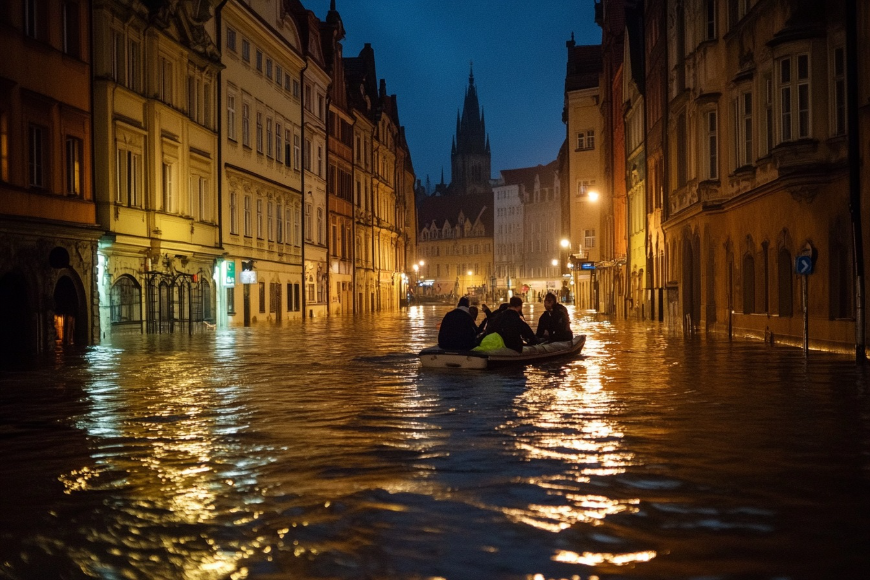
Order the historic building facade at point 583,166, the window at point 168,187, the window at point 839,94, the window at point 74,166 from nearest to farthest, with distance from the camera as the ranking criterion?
the window at point 839,94
the window at point 74,166
the window at point 168,187
the historic building facade at point 583,166

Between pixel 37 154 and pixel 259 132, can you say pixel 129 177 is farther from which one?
pixel 259 132

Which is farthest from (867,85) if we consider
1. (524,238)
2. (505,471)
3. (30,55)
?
(524,238)

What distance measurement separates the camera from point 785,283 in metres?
27.8

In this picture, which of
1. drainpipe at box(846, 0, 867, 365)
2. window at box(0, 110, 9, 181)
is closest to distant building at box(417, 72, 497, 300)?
window at box(0, 110, 9, 181)

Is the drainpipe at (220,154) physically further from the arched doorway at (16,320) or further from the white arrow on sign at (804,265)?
the white arrow on sign at (804,265)

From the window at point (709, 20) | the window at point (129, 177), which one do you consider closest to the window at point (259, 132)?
the window at point (129, 177)

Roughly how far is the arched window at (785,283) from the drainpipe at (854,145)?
6.40 metres

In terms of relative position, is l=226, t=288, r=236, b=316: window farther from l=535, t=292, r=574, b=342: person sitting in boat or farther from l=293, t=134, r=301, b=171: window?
l=535, t=292, r=574, b=342: person sitting in boat

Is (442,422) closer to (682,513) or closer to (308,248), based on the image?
(682,513)

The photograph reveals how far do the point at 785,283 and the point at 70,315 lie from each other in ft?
65.1

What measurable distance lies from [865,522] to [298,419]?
718cm

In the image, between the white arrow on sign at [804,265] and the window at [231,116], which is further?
the window at [231,116]

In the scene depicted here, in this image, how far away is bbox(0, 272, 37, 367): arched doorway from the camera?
27.2 meters

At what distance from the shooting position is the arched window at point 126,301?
115 ft
